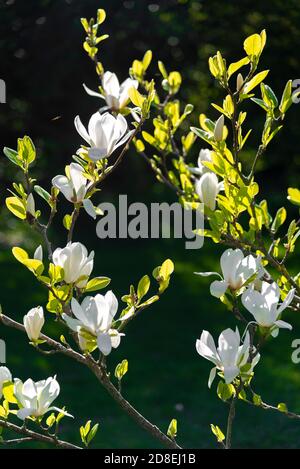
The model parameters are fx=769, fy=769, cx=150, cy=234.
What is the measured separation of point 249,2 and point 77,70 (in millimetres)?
1817

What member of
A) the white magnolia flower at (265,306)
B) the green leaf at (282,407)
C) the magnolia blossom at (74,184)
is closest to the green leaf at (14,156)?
the magnolia blossom at (74,184)

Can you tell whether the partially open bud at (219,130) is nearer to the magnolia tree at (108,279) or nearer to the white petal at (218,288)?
the magnolia tree at (108,279)

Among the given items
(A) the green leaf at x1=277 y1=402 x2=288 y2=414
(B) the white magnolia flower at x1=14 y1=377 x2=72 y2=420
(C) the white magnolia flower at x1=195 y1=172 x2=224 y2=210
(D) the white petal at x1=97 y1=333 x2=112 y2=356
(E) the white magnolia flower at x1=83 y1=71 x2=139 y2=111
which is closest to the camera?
(D) the white petal at x1=97 y1=333 x2=112 y2=356

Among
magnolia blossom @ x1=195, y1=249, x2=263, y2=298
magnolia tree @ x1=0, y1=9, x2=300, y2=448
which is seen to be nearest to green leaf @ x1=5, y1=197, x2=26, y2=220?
magnolia tree @ x1=0, y1=9, x2=300, y2=448

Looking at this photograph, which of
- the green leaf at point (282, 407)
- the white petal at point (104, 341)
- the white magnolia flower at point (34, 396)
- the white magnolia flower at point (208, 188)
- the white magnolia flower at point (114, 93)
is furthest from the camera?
the white magnolia flower at point (114, 93)

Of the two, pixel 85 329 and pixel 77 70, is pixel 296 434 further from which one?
pixel 77 70

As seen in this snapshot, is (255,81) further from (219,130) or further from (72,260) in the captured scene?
(72,260)

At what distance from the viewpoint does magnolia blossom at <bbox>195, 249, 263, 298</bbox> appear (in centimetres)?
161

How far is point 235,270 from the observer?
1.62 meters

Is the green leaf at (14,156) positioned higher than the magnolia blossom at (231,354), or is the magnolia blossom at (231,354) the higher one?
the green leaf at (14,156)

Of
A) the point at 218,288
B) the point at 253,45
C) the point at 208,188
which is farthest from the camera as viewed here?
the point at 208,188

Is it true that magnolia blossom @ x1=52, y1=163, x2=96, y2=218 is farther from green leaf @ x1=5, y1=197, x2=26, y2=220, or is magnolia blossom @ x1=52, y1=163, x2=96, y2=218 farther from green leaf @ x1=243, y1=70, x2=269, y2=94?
green leaf @ x1=243, y1=70, x2=269, y2=94

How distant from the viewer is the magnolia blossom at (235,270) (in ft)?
5.29

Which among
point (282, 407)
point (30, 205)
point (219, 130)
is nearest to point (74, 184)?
point (30, 205)
